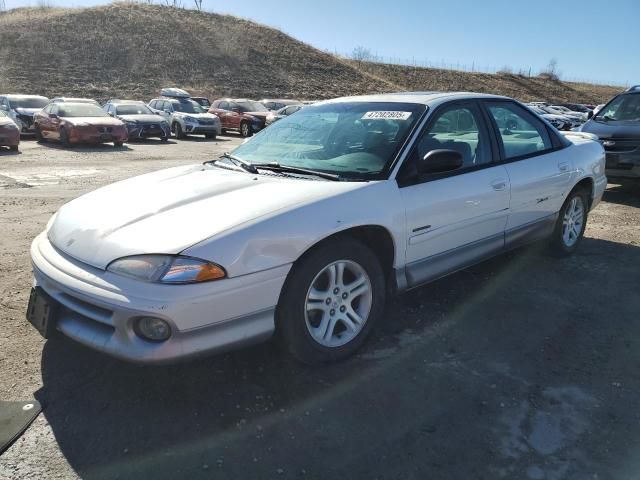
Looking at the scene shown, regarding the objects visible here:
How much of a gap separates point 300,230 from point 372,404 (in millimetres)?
979

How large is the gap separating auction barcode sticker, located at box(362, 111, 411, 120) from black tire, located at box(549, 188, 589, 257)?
2.17 m

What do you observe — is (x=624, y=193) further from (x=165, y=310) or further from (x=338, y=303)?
(x=165, y=310)

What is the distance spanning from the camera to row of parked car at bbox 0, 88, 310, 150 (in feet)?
50.4

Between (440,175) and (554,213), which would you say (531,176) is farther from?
(440,175)

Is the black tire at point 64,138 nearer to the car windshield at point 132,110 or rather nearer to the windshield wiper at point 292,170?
the car windshield at point 132,110

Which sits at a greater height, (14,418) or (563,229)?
(563,229)

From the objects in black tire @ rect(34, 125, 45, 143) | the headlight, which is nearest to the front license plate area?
the headlight

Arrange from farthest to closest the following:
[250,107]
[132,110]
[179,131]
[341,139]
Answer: [250,107], [179,131], [132,110], [341,139]

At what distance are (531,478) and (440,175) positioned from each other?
1977 millimetres

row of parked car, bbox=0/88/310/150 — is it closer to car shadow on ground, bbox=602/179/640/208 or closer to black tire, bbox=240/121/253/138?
black tire, bbox=240/121/253/138

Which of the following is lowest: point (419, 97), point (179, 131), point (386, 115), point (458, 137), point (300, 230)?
→ point (179, 131)

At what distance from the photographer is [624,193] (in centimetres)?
893

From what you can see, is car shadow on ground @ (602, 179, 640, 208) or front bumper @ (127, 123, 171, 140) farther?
front bumper @ (127, 123, 171, 140)

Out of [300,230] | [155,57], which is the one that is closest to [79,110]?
[300,230]
